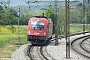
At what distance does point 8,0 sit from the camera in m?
62.8

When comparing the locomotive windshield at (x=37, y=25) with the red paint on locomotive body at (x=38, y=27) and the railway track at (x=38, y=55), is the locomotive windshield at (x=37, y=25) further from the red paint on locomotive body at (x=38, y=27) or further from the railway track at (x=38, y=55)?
the railway track at (x=38, y=55)

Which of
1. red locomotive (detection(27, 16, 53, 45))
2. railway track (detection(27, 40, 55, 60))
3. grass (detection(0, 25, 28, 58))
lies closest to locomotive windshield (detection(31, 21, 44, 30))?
red locomotive (detection(27, 16, 53, 45))

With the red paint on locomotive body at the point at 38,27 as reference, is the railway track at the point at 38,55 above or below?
below

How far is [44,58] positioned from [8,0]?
133 ft

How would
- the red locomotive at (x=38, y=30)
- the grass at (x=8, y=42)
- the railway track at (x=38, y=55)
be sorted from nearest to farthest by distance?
the railway track at (x=38, y=55) → the grass at (x=8, y=42) → the red locomotive at (x=38, y=30)

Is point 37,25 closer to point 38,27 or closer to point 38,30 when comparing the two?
point 38,27

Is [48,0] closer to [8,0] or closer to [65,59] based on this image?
[65,59]

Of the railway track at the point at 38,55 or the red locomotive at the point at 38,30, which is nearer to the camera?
the railway track at the point at 38,55

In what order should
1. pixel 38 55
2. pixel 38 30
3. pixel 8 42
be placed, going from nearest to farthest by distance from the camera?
1. pixel 38 55
2. pixel 38 30
3. pixel 8 42

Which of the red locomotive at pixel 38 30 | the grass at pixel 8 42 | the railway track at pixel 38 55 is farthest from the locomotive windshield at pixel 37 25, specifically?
the railway track at pixel 38 55

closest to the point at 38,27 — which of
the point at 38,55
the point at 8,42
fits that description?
the point at 8,42

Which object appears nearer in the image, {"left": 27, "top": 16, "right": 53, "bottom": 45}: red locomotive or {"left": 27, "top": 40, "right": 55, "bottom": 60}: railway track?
{"left": 27, "top": 40, "right": 55, "bottom": 60}: railway track

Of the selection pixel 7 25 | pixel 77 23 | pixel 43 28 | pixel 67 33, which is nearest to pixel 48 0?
pixel 43 28

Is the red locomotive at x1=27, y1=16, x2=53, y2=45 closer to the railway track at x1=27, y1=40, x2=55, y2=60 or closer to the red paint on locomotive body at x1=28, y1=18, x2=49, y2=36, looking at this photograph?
the red paint on locomotive body at x1=28, y1=18, x2=49, y2=36
